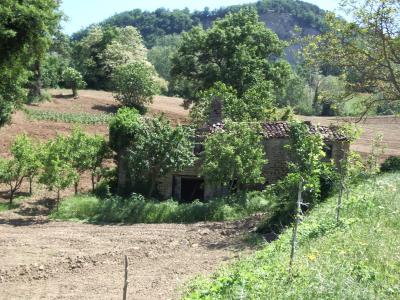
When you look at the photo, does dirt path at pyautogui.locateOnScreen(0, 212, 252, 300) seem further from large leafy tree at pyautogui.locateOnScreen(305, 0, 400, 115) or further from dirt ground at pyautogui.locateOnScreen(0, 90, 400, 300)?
large leafy tree at pyautogui.locateOnScreen(305, 0, 400, 115)

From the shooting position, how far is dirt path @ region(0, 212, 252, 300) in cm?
1250

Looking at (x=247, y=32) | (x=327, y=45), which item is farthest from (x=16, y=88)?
(x=247, y=32)

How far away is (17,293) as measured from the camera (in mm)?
12258

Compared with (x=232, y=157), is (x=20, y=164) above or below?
below

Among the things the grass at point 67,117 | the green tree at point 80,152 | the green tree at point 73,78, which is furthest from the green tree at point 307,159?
the green tree at point 73,78

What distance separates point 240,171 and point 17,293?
1115cm

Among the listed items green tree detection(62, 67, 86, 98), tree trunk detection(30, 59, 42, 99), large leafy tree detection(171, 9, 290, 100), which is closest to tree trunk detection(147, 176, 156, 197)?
large leafy tree detection(171, 9, 290, 100)

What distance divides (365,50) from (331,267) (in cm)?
1292

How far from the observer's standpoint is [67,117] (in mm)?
41031

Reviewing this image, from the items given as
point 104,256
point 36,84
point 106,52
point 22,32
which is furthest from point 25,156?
point 106,52

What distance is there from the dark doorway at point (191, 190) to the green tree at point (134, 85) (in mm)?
20740

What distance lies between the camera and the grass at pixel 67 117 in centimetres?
3966

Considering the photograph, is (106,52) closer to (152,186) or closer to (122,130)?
(122,130)

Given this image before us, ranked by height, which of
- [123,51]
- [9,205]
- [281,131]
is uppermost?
[123,51]
